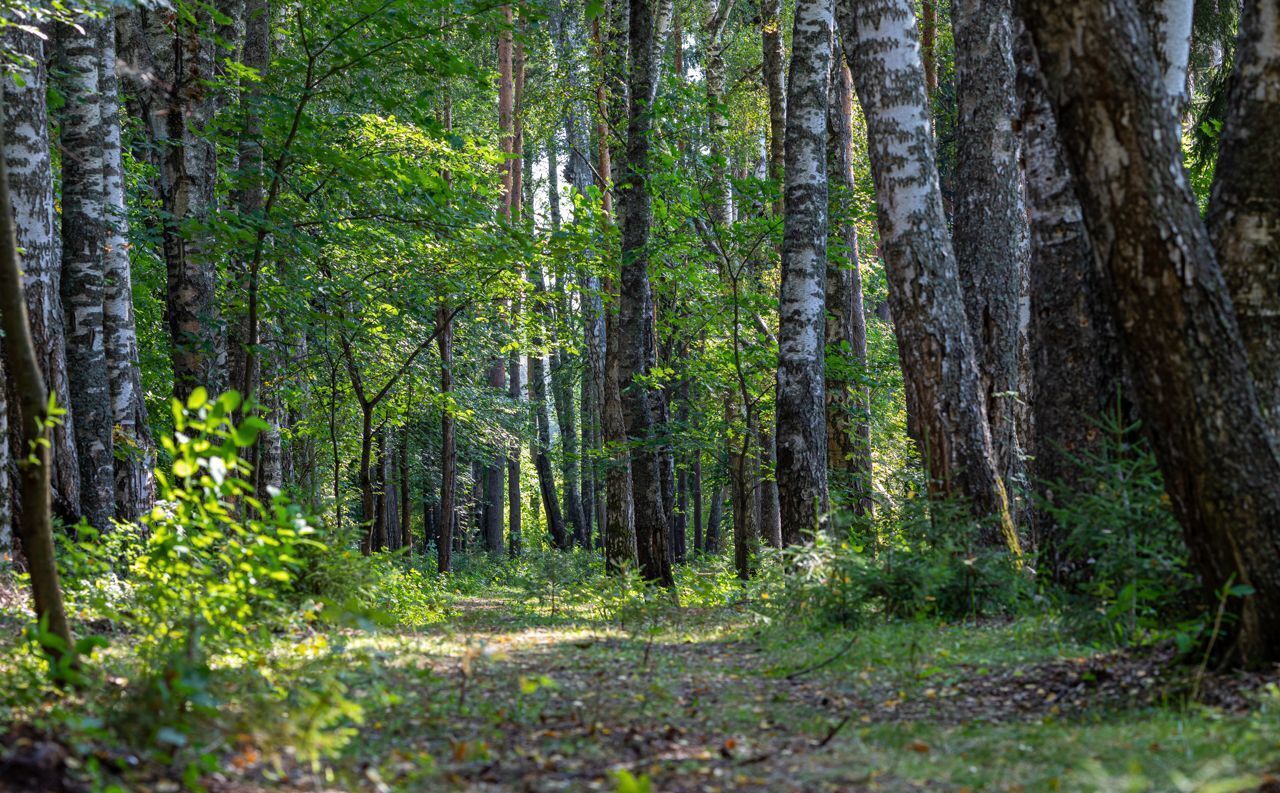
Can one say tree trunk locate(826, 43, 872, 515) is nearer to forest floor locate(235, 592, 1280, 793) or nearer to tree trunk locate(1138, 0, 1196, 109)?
forest floor locate(235, 592, 1280, 793)

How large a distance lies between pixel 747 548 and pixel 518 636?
1018cm

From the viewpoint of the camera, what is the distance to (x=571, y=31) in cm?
2998

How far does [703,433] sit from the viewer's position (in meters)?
18.0

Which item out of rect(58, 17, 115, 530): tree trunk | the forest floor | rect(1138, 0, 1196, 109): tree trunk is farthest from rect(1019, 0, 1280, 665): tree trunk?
rect(58, 17, 115, 530): tree trunk

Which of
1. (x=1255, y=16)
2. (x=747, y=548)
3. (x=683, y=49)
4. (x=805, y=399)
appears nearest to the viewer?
(x=1255, y=16)

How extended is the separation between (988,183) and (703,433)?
8567mm

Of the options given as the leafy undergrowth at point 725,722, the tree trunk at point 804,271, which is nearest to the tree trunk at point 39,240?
the leafy undergrowth at point 725,722

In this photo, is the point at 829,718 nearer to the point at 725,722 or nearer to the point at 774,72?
the point at 725,722

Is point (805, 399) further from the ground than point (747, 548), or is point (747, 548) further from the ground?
point (805, 399)

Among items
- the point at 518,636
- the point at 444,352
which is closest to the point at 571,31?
the point at 444,352

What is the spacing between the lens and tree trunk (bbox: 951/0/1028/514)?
996 cm

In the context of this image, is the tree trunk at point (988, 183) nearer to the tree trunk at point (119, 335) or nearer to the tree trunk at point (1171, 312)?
the tree trunk at point (1171, 312)

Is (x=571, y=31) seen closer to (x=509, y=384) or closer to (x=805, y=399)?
(x=509, y=384)

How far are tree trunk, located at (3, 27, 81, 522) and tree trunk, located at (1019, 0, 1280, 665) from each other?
7.48 m
